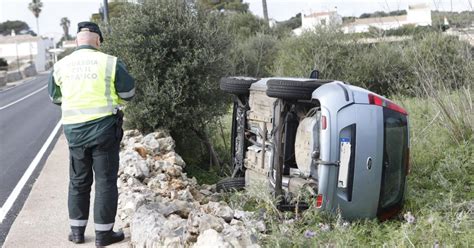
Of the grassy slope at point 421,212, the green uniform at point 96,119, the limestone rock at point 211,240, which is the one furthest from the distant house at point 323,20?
the limestone rock at point 211,240

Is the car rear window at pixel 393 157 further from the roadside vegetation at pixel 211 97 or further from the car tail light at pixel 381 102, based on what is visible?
the roadside vegetation at pixel 211 97

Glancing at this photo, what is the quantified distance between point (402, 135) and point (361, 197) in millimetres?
830

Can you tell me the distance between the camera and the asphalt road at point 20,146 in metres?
7.27

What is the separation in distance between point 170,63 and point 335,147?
434cm

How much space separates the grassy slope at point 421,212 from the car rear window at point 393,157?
0.26 meters

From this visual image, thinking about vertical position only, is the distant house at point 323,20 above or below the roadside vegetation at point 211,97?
above

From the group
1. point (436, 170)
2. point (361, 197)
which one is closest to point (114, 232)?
point (361, 197)

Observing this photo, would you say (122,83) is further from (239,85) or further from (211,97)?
(211,97)

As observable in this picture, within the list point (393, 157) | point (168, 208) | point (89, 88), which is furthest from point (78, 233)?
point (393, 157)

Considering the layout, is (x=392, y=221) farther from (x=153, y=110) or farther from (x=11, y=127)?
(x=11, y=127)

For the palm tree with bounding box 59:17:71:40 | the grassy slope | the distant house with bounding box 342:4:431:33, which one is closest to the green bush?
the distant house with bounding box 342:4:431:33

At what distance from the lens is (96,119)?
16.2 feet

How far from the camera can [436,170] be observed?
778 centimetres

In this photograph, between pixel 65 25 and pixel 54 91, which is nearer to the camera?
pixel 54 91
